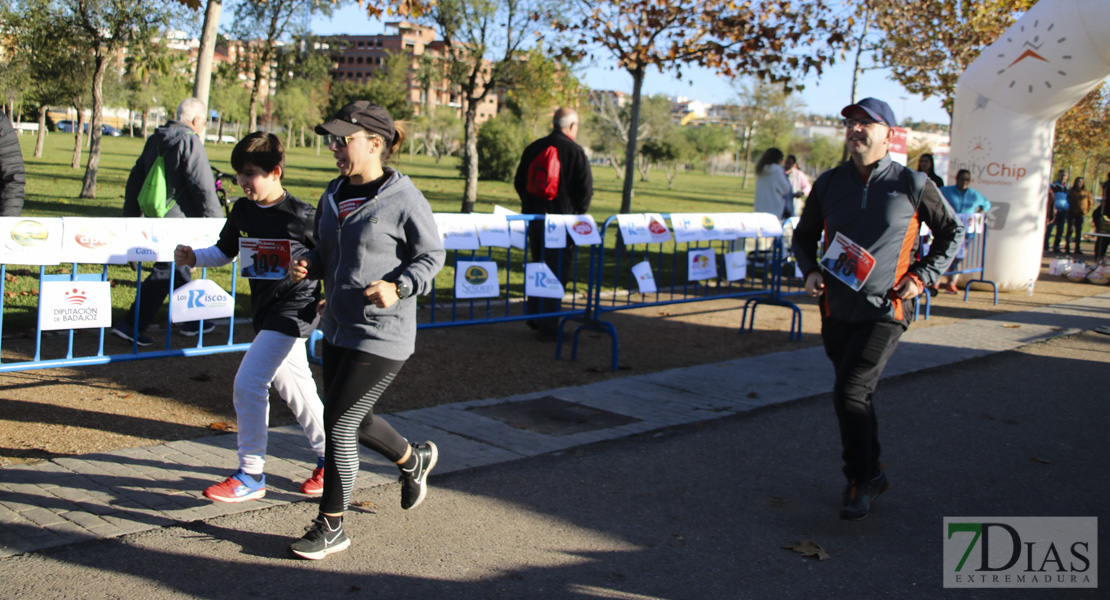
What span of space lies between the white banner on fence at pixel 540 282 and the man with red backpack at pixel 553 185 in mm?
455

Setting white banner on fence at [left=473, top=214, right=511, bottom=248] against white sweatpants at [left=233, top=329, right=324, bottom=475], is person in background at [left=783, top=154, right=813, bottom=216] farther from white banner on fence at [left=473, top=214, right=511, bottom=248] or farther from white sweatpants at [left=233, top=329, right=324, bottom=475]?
white sweatpants at [left=233, top=329, right=324, bottom=475]

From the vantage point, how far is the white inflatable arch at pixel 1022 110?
12.1 metres

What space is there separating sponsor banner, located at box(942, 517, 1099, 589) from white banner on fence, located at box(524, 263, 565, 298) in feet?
13.7

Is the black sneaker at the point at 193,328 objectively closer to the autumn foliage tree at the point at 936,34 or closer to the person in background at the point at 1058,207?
the autumn foliage tree at the point at 936,34

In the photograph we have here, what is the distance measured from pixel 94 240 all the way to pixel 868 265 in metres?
4.21

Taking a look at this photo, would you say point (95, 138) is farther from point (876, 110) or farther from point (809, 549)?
point (809, 549)

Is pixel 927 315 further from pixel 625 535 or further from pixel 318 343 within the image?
pixel 625 535

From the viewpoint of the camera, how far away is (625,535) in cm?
430

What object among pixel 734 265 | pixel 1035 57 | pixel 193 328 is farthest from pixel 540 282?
pixel 1035 57

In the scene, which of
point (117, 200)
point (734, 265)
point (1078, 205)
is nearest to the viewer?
point (734, 265)

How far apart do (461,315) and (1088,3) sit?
28.9 feet

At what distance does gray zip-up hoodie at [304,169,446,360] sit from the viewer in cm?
369

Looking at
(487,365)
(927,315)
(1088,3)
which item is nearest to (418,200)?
(487,365)

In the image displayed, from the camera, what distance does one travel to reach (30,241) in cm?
511
